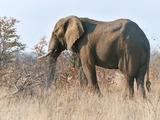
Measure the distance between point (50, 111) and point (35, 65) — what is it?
2347 millimetres

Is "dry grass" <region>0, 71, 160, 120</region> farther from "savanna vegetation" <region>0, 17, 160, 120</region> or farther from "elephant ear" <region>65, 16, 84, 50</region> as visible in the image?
"elephant ear" <region>65, 16, 84, 50</region>

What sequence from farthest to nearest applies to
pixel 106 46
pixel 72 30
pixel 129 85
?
pixel 72 30
pixel 106 46
pixel 129 85

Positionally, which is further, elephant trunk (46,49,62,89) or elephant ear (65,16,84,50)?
elephant ear (65,16,84,50)

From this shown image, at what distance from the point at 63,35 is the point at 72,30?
52 centimetres

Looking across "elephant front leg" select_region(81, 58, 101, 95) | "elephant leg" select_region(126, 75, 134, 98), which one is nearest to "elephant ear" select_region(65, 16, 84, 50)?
"elephant front leg" select_region(81, 58, 101, 95)

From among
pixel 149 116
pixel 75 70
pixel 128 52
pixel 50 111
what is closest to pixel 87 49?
pixel 128 52

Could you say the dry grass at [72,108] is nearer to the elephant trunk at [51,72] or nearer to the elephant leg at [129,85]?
the elephant trunk at [51,72]

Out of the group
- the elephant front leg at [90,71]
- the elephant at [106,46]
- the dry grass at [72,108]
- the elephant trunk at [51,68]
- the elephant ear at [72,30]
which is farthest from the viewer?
the elephant ear at [72,30]

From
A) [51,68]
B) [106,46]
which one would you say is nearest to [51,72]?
[51,68]

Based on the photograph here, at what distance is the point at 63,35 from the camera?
32.2 feet

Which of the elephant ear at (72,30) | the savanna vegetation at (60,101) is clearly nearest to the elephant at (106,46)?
the elephant ear at (72,30)

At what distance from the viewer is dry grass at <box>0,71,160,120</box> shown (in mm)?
5863

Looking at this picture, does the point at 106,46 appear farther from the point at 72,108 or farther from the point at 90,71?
the point at 72,108

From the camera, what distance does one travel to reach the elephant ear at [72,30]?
9.10 meters
